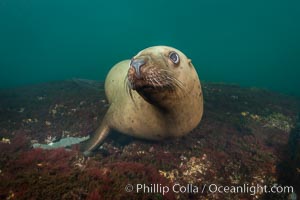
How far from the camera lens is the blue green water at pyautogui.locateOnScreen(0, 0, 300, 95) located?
87125 mm

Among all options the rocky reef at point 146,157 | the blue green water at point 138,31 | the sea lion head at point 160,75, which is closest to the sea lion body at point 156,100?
the sea lion head at point 160,75

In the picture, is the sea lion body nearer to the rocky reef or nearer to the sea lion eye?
the sea lion eye

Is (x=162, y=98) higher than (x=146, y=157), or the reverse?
(x=162, y=98)

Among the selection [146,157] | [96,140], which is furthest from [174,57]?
[96,140]

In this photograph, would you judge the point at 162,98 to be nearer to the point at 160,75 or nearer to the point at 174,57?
the point at 160,75

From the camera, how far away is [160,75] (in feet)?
9.36

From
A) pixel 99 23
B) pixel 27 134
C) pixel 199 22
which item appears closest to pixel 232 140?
pixel 27 134

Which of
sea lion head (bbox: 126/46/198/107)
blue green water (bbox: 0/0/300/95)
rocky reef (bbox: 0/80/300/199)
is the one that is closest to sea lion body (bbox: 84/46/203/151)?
sea lion head (bbox: 126/46/198/107)

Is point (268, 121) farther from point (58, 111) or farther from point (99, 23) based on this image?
point (99, 23)

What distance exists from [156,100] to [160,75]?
490mm

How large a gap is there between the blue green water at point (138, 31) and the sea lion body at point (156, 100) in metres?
77.3

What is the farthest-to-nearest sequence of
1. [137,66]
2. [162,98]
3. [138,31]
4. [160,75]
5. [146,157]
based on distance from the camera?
[138,31]
[146,157]
[162,98]
[160,75]
[137,66]

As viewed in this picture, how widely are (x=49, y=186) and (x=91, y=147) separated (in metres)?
2.23

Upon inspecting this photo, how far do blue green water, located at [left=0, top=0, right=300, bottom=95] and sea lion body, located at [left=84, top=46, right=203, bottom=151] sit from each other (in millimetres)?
77281
